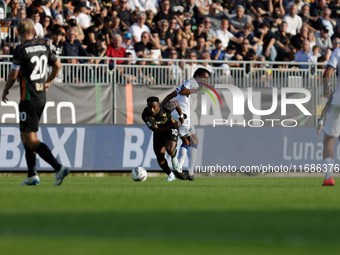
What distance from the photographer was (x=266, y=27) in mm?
26422

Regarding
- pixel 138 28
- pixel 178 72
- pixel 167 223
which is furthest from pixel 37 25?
→ pixel 167 223

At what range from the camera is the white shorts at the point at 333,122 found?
13680 mm

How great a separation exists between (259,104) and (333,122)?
8746mm

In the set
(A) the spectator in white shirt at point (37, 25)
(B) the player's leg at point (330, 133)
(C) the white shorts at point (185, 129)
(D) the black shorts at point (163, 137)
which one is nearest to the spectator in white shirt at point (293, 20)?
(A) the spectator in white shirt at point (37, 25)

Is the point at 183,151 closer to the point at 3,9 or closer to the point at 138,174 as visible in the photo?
the point at 138,174

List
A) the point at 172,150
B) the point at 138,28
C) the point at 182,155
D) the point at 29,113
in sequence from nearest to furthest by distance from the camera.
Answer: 1. the point at 29,113
2. the point at 172,150
3. the point at 182,155
4. the point at 138,28

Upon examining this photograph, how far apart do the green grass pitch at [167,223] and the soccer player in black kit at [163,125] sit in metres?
5.62

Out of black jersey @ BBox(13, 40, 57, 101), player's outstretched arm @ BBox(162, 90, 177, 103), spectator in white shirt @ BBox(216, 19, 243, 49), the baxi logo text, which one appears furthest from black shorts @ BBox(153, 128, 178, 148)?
spectator in white shirt @ BBox(216, 19, 243, 49)

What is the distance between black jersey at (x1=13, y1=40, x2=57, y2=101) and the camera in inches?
517

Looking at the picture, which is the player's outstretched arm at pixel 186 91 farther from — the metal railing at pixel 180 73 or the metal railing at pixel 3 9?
the metal railing at pixel 3 9

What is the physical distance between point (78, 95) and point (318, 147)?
6.22m

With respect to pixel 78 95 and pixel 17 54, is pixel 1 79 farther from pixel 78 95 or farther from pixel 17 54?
pixel 17 54

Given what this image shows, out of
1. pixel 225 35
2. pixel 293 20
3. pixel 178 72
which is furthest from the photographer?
pixel 293 20

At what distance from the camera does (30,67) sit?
43.3ft
